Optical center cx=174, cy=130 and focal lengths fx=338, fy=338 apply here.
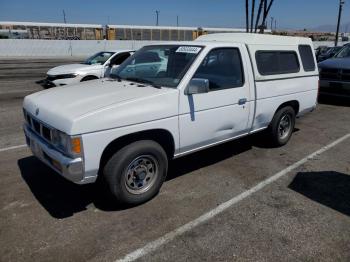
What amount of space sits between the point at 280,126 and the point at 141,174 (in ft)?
10.5

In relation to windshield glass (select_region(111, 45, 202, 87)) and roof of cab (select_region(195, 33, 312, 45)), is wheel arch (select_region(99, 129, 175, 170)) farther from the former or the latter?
roof of cab (select_region(195, 33, 312, 45))

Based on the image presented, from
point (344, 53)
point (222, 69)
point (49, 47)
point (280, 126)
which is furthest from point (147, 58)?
point (49, 47)

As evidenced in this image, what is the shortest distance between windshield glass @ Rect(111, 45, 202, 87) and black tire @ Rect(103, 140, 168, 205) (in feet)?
2.90

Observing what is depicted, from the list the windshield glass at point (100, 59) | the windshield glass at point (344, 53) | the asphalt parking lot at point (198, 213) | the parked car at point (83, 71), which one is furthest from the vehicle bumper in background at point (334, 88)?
the windshield glass at point (100, 59)

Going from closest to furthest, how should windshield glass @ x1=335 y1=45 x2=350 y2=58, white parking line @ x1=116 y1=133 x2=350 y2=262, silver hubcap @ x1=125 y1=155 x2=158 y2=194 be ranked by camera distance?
white parking line @ x1=116 y1=133 x2=350 y2=262 < silver hubcap @ x1=125 y1=155 x2=158 y2=194 < windshield glass @ x1=335 y1=45 x2=350 y2=58

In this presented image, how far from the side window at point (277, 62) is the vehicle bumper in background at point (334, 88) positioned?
16.0ft

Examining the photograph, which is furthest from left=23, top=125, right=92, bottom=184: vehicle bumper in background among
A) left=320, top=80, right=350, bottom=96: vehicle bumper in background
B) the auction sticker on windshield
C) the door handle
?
left=320, top=80, right=350, bottom=96: vehicle bumper in background

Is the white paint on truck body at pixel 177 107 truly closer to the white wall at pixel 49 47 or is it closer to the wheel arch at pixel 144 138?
the wheel arch at pixel 144 138

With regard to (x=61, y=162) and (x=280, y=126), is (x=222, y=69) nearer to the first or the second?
(x=280, y=126)

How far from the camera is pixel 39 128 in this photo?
3900mm

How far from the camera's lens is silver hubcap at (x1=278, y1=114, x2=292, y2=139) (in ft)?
20.0

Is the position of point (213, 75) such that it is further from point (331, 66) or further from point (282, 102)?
point (331, 66)

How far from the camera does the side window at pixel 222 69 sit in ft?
14.8

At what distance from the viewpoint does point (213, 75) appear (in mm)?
4613
